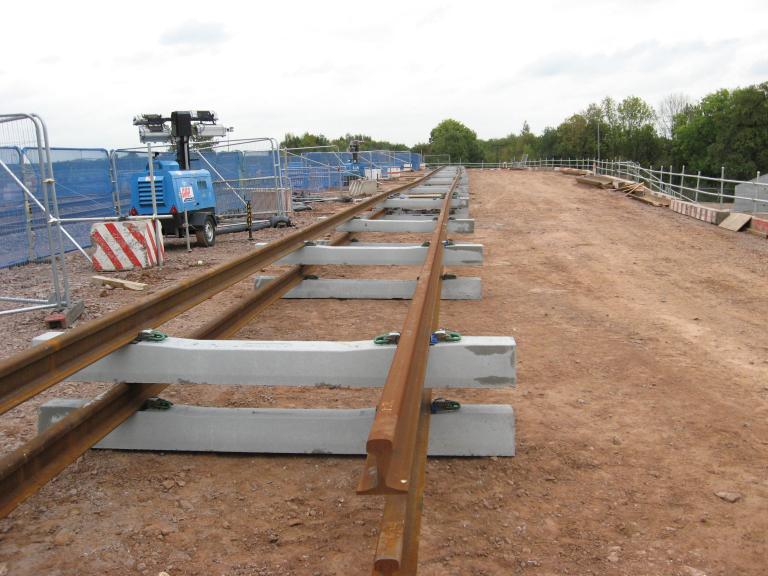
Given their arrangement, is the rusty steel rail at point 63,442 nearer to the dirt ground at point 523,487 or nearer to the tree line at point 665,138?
the dirt ground at point 523,487

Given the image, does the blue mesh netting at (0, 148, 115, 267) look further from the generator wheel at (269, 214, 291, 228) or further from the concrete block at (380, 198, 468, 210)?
the concrete block at (380, 198, 468, 210)

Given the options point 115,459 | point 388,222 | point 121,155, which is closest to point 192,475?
point 115,459

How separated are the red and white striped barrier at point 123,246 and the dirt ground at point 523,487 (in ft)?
16.0

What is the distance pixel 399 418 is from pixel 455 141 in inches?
6848

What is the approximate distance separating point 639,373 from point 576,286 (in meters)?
3.81

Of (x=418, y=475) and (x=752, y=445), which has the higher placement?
(x=418, y=475)

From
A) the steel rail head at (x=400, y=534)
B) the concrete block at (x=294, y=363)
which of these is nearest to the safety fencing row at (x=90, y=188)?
the concrete block at (x=294, y=363)

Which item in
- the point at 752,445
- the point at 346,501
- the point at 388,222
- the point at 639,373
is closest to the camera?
the point at 346,501

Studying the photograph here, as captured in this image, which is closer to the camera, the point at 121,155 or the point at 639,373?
the point at 639,373

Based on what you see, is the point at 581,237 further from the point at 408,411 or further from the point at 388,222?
the point at 408,411

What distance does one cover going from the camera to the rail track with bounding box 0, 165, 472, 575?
2.35 metres

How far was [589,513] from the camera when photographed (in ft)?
11.1

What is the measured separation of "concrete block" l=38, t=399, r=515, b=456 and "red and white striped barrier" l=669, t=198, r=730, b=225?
52.7 feet

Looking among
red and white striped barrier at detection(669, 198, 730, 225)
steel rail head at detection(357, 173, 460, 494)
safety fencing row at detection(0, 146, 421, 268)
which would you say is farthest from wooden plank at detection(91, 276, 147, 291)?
red and white striped barrier at detection(669, 198, 730, 225)
